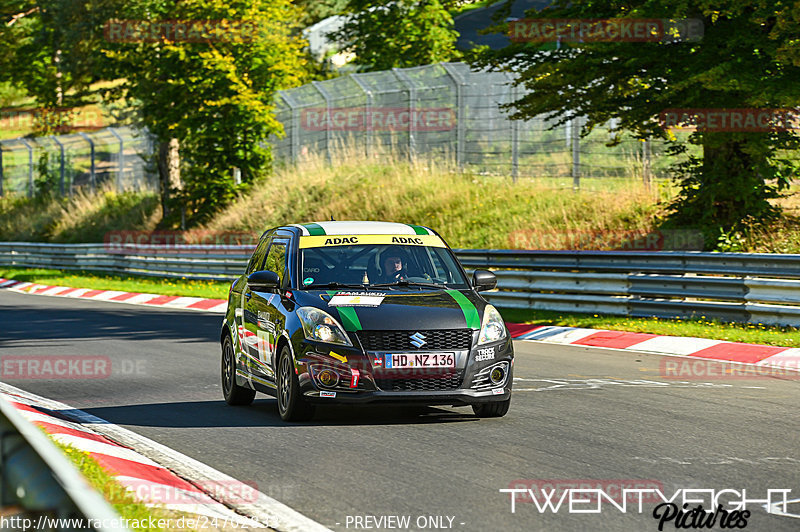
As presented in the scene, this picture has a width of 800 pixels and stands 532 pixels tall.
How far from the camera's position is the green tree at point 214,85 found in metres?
36.1

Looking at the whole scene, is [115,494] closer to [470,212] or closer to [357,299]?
[357,299]

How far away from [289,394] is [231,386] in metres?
1.72

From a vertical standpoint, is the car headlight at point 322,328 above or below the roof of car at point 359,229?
below

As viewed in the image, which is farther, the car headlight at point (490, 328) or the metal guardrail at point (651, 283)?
the metal guardrail at point (651, 283)

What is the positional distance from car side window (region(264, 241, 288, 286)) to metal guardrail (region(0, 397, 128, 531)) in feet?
21.7

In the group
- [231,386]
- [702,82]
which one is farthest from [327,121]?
[231,386]

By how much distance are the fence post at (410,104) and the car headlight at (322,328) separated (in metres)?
23.1

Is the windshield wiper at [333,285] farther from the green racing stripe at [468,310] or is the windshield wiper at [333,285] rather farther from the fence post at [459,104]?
the fence post at [459,104]

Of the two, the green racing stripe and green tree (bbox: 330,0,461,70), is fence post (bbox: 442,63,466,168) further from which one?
the green racing stripe

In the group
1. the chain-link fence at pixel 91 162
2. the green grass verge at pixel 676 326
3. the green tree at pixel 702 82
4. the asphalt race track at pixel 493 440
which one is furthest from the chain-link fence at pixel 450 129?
the asphalt race track at pixel 493 440

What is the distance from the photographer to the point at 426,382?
890 cm

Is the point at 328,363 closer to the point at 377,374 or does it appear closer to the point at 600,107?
the point at 377,374

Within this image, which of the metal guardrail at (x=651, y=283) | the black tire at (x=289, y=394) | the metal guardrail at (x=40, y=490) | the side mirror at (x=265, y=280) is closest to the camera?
the metal guardrail at (x=40, y=490)

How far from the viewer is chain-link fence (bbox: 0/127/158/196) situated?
47531 millimetres
